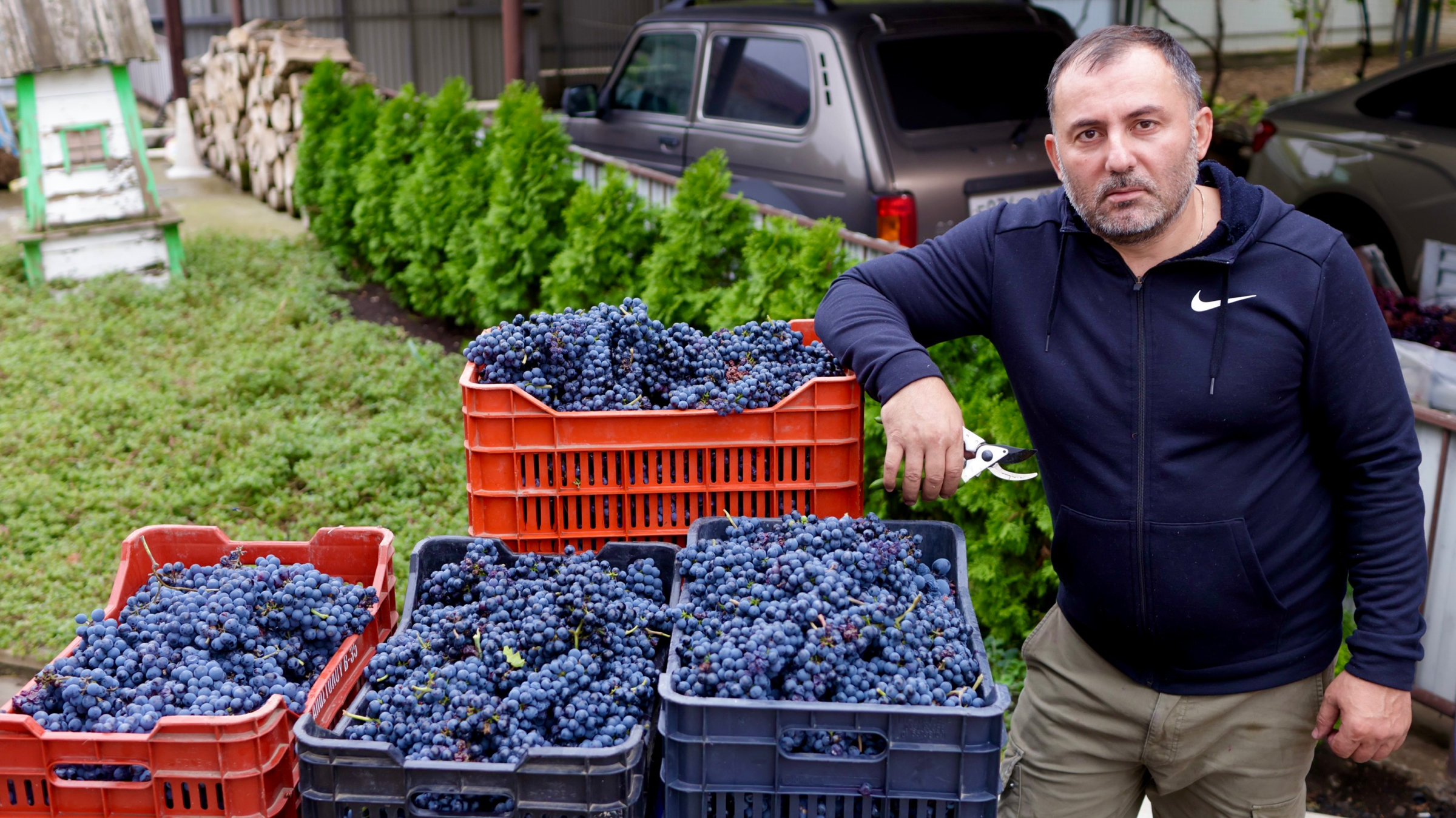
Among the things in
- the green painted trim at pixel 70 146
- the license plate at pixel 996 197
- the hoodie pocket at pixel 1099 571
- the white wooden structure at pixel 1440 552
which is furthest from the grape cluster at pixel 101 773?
the green painted trim at pixel 70 146

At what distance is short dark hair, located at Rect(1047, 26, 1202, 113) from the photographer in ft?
7.10

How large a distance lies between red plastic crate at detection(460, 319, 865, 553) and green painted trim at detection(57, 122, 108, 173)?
23.0 ft

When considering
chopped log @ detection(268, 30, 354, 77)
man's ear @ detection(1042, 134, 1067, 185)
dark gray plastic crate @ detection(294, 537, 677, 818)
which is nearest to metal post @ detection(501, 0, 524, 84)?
chopped log @ detection(268, 30, 354, 77)

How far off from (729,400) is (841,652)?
0.70m

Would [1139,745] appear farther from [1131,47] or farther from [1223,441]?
[1131,47]

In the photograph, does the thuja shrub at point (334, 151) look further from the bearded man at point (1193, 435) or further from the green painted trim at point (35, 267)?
the bearded man at point (1193, 435)

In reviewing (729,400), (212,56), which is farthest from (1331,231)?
(212,56)

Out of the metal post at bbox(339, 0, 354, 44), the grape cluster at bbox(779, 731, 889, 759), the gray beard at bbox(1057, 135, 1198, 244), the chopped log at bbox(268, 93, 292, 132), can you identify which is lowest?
the grape cluster at bbox(779, 731, 889, 759)

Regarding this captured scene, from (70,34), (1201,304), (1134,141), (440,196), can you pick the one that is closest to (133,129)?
(70,34)

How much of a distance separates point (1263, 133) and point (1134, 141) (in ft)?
21.7

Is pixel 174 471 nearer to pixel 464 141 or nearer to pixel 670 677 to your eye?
pixel 464 141

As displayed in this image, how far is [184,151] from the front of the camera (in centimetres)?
1366

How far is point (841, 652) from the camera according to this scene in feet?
6.33

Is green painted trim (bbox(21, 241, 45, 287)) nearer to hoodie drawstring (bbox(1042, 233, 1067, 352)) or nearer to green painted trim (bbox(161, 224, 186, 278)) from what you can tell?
green painted trim (bbox(161, 224, 186, 278))
